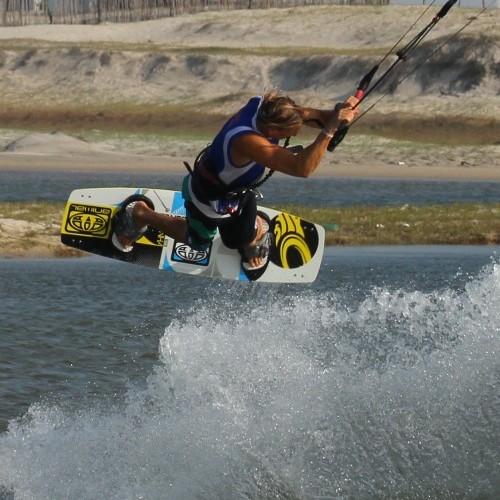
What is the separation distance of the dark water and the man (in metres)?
15.6

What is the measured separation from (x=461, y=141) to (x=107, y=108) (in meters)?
15.2

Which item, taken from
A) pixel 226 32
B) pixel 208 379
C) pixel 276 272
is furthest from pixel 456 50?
pixel 208 379

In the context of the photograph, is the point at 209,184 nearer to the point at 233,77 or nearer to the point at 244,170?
the point at 244,170

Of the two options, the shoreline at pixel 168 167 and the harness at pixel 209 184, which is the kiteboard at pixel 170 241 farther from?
the shoreline at pixel 168 167

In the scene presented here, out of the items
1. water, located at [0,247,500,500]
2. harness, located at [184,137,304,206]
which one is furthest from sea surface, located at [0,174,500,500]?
harness, located at [184,137,304,206]

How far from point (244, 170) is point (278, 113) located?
0.70 meters

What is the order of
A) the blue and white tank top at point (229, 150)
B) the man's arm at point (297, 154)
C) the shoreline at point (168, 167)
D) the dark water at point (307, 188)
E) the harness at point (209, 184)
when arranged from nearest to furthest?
the man's arm at point (297, 154) → the blue and white tank top at point (229, 150) → the harness at point (209, 184) → the dark water at point (307, 188) → the shoreline at point (168, 167)

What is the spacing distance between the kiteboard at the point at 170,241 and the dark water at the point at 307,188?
14120 mm

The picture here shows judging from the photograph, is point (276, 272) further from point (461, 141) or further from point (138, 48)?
point (138, 48)

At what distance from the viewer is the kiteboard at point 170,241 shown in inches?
428

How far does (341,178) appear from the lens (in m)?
33.8

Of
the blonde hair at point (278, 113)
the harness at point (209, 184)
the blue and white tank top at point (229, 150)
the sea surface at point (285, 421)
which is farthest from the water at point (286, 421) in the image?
the blonde hair at point (278, 113)

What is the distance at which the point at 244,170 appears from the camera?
26.7ft

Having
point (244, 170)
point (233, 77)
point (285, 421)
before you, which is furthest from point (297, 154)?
point (233, 77)
